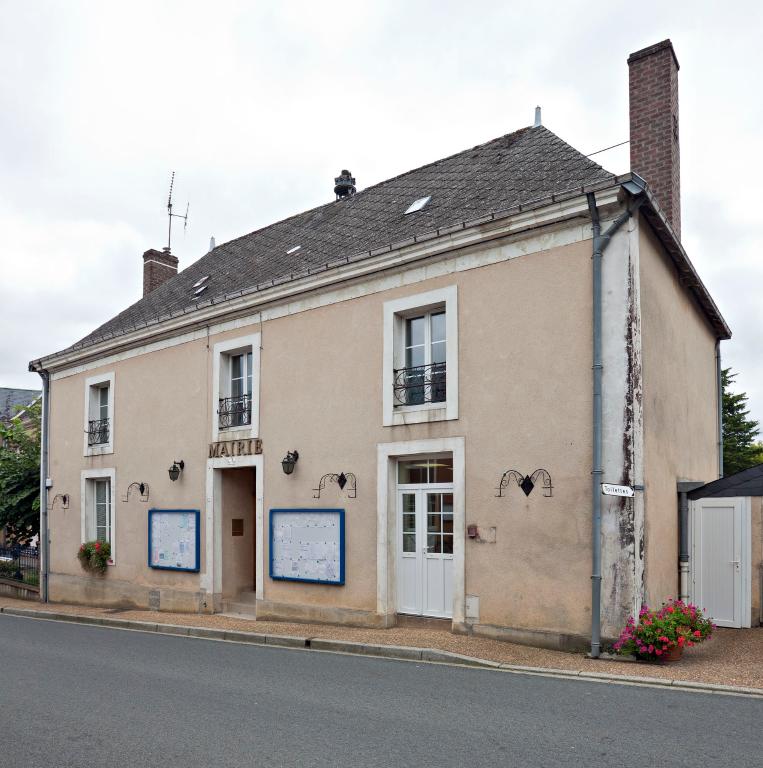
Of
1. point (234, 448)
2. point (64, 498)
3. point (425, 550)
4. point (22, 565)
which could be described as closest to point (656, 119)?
point (425, 550)

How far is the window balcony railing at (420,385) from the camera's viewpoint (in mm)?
10172

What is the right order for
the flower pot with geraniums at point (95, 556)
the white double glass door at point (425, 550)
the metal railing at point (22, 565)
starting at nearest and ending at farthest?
1. the white double glass door at point (425, 550)
2. the flower pot with geraniums at point (95, 556)
3. the metal railing at point (22, 565)

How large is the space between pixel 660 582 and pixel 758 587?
171cm

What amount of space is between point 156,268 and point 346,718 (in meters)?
15.7

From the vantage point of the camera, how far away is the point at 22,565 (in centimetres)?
1805

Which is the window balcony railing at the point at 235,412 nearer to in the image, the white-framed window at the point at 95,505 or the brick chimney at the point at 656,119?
the white-framed window at the point at 95,505

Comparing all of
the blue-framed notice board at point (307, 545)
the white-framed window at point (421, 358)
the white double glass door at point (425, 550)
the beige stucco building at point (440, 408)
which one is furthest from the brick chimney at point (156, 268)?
the white double glass door at point (425, 550)

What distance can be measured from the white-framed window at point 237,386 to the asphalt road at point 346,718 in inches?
195

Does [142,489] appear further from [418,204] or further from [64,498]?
[418,204]

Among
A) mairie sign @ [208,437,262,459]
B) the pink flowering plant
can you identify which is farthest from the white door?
mairie sign @ [208,437,262,459]

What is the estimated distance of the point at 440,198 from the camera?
39.3ft

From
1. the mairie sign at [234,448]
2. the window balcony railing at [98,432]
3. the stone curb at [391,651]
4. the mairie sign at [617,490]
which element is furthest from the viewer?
the window balcony railing at [98,432]

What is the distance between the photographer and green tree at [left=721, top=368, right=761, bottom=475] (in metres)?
29.3

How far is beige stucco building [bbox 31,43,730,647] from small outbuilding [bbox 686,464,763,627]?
51cm
